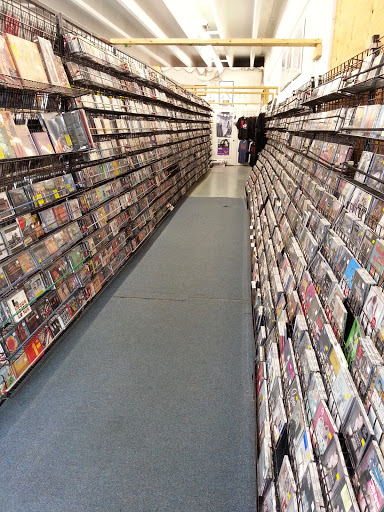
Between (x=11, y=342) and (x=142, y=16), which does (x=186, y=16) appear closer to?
(x=142, y=16)

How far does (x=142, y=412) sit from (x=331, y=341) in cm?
135

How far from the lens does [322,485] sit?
0.95 m

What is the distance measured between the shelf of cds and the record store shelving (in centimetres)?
160

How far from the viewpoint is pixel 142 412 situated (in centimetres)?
201

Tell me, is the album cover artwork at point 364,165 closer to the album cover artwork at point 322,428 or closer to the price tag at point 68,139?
the album cover artwork at point 322,428

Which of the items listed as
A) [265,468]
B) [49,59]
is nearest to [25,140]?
[49,59]

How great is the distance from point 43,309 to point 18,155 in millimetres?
1098

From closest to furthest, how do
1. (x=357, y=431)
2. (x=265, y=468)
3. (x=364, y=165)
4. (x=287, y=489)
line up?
(x=357, y=431)
(x=287, y=489)
(x=265, y=468)
(x=364, y=165)

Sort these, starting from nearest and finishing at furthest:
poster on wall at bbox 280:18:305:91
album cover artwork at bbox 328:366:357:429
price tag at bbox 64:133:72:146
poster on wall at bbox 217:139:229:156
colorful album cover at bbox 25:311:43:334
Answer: album cover artwork at bbox 328:366:357:429 < colorful album cover at bbox 25:311:43:334 < price tag at bbox 64:133:72:146 < poster on wall at bbox 280:18:305:91 < poster on wall at bbox 217:139:229:156

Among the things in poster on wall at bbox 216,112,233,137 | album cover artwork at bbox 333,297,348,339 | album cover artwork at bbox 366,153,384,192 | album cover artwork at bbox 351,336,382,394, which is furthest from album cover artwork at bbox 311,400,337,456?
poster on wall at bbox 216,112,233,137

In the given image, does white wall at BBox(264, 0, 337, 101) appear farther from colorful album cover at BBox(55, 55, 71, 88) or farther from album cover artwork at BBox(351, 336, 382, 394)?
album cover artwork at BBox(351, 336, 382, 394)

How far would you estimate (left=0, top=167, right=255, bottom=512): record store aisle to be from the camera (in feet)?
5.20

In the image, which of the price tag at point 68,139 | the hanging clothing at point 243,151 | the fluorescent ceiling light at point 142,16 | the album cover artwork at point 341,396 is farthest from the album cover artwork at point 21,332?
the hanging clothing at point 243,151

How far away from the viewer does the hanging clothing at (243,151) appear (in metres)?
14.4
